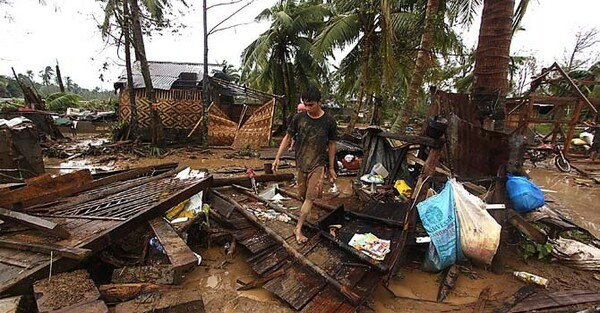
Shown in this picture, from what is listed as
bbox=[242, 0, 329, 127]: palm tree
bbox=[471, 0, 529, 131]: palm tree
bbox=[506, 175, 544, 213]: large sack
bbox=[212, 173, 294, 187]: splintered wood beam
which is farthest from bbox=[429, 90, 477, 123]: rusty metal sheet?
bbox=[242, 0, 329, 127]: palm tree

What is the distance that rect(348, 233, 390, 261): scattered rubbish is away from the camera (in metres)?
3.25

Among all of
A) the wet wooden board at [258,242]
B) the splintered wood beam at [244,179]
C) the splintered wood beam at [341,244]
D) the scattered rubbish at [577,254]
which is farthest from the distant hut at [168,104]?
the scattered rubbish at [577,254]

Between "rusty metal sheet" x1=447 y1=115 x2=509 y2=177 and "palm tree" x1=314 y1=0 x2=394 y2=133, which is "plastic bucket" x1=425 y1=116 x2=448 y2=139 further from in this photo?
"palm tree" x1=314 y1=0 x2=394 y2=133

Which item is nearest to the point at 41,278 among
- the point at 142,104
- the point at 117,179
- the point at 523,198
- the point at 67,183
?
the point at 67,183

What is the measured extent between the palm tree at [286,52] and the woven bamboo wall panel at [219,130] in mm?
3643

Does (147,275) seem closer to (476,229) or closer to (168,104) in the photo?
(476,229)

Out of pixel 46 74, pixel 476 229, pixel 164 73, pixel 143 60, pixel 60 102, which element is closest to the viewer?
pixel 476 229

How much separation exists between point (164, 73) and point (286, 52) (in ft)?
21.8

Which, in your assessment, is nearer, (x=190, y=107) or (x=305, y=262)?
(x=305, y=262)

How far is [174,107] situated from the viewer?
44.4 ft

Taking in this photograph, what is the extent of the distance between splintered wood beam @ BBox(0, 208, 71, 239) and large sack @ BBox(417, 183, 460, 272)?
161 inches

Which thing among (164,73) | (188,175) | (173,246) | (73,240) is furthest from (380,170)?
(164,73)

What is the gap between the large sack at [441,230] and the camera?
3316 millimetres

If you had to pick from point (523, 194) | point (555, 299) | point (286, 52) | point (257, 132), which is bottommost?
point (555, 299)
